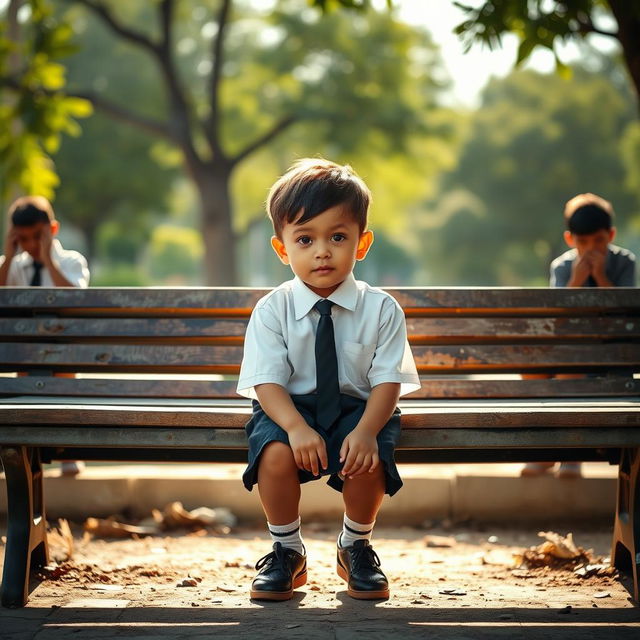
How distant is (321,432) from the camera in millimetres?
3340

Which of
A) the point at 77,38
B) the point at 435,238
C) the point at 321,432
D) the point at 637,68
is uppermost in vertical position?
the point at 77,38

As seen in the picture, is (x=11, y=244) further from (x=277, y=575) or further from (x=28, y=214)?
(x=277, y=575)

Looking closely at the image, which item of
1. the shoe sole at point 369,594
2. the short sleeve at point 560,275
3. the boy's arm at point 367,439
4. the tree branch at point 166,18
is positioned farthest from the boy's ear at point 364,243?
the tree branch at point 166,18

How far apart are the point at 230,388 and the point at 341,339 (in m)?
0.74

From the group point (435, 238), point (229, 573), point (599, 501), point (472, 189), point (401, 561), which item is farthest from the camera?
point (435, 238)

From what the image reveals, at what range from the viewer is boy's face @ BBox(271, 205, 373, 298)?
3400 mm

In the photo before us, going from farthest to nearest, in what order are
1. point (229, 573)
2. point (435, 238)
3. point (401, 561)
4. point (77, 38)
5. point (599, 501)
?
1. point (435, 238)
2. point (77, 38)
3. point (599, 501)
4. point (401, 561)
5. point (229, 573)

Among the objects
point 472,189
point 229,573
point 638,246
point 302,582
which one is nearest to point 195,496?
point 229,573

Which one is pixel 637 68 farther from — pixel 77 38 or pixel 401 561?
pixel 77 38

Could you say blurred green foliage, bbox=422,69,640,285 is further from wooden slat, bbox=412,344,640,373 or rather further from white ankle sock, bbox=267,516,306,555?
white ankle sock, bbox=267,516,306,555

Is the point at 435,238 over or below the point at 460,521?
over

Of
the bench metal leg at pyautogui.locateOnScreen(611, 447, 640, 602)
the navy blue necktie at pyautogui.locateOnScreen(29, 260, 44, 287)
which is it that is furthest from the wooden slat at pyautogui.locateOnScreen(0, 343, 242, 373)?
the navy blue necktie at pyautogui.locateOnScreen(29, 260, 44, 287)

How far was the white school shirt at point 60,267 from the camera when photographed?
18.7ft

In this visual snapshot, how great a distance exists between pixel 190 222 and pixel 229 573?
78.2 meters
